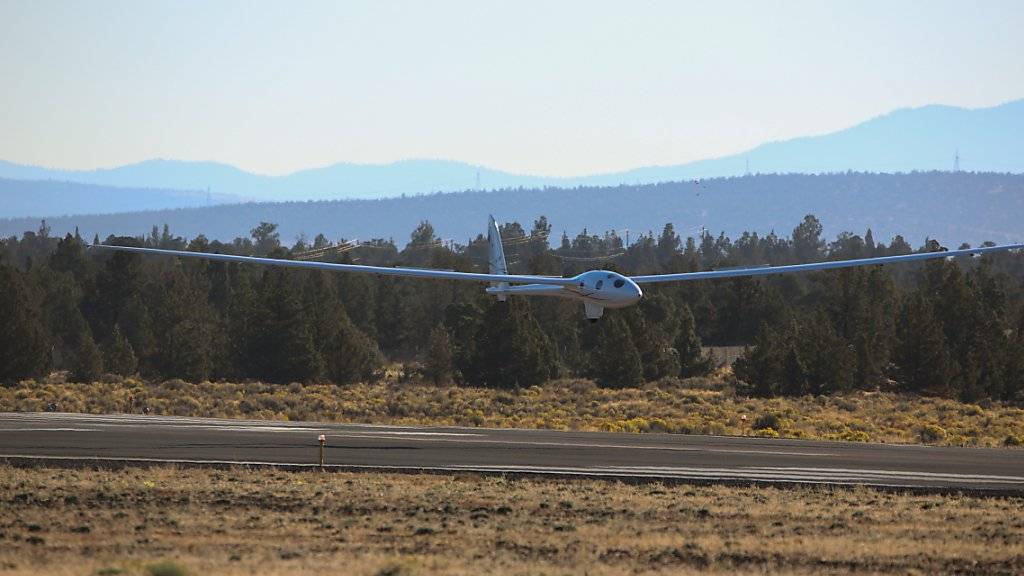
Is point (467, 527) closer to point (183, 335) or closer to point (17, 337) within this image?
point (17, 337)

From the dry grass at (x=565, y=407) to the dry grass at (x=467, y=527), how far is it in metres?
22.5

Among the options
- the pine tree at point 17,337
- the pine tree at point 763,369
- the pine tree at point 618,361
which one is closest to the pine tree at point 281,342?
→ the pine tree at point 17,337

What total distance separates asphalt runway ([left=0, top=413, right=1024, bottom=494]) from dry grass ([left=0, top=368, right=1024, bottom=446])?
966 cm

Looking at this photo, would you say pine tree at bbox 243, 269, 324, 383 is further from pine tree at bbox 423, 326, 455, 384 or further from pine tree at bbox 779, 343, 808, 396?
pine tree at bbox 779, 343, 808, 396

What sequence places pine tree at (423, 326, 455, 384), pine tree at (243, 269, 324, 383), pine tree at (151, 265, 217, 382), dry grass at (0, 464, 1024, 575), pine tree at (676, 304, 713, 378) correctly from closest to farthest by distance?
dry grass at (0, 464, 1024, 575) → pine tree at (243, 269, 324, 383) → pine tree at (151, 265, 217, 382) → pine tree at (423, 326, 455, 384) → pine tree at (676, 304, 713, 378)

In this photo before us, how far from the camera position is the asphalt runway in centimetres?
3177

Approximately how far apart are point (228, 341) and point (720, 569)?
216 ft

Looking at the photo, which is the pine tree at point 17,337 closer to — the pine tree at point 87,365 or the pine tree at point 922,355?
the pine tree at point 87,365

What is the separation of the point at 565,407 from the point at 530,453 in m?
30.3

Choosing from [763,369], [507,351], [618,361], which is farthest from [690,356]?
[507,351]

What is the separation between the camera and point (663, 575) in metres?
18.8

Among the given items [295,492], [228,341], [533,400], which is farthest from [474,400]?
[295,492]

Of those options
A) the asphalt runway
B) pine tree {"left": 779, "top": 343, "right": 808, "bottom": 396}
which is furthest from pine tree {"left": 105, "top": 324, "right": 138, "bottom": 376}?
pine tree {"left": 779, "top": 343, "right": 808, "bottom": 396}

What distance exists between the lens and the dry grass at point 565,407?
54188mm
